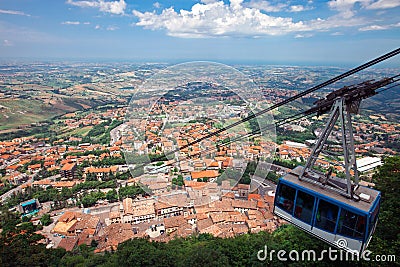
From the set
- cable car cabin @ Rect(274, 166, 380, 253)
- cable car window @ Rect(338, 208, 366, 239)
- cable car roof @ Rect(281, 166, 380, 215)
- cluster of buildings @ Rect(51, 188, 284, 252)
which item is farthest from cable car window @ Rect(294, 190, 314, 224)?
cluster of buildings @ Rect(51, 188, 284, 252)

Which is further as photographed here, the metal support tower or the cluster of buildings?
the cluster of buildings

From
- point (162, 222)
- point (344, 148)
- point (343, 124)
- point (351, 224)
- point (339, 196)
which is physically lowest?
point (162, 222)

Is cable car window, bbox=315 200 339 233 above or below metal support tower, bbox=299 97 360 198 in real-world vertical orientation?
below

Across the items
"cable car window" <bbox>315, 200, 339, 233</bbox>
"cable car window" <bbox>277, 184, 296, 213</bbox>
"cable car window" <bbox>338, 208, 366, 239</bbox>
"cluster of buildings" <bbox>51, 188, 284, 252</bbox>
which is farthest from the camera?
"cluster of buildings" <bbox>51, 188, 284, 252</bbox>

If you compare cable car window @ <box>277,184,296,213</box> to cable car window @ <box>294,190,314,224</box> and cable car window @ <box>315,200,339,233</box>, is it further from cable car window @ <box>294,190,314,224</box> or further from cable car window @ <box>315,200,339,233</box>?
cable car window @ <box>315,200,339,233</box>

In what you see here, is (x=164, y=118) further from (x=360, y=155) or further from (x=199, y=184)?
(x=360, y=155)

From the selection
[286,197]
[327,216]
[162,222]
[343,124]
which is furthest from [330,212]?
[162,222]

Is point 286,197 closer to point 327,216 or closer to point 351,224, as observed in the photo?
point 327,216
